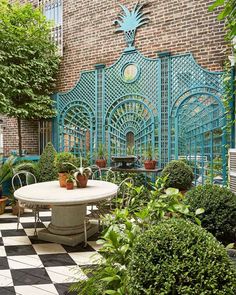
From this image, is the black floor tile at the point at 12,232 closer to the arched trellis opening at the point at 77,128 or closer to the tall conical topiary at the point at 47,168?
the tall conical topiary at the point at 47,168

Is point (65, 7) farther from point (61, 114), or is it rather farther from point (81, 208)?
point (81, 208)

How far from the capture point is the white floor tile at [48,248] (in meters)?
3.52

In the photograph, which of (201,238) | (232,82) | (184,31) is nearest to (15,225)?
(201,238)

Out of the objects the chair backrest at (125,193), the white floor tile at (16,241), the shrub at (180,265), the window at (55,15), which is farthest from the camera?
the window at (55,15)

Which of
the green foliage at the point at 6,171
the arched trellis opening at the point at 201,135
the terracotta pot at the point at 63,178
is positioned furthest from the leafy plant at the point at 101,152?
the terracotta pot at the point at 63,178

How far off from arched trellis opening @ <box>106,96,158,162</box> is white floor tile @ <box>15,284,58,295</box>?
3.85 meters

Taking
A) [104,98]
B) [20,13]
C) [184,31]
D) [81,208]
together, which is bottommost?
[81,208]

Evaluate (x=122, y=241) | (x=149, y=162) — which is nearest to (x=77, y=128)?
(x=149, y=162)

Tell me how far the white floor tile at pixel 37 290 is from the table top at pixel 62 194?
0.89m

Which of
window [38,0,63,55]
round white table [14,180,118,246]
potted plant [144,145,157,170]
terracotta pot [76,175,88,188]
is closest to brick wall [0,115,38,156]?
window [38,0,63,55]

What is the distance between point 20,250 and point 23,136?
209 inches

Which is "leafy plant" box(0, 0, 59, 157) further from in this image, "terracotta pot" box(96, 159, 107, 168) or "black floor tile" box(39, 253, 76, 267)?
"black floor tile" box(39, 253, 76, 267)

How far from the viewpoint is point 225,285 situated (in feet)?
4.20

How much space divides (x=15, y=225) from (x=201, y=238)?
3.81 metres
